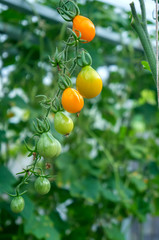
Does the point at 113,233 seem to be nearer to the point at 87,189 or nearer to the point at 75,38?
the point at 87,189

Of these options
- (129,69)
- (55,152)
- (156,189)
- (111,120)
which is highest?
(55,152)

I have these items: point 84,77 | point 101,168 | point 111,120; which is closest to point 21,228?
point 101,168

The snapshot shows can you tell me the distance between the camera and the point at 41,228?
101 centimetres

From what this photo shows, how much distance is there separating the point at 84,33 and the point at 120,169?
125 centimetres

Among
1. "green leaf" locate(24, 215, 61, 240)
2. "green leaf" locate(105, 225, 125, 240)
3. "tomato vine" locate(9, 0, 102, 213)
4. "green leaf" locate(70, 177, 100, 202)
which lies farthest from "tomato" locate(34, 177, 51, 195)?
"green leaf" locate(105, 225, 125, 240)

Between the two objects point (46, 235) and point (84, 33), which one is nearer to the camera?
point (84, 33)

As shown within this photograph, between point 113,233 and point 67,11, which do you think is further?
point 113,233

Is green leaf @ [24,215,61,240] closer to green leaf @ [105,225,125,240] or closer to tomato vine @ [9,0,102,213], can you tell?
green leaf @ [105,225,125,240]

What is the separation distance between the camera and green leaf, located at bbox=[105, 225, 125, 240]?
133cm

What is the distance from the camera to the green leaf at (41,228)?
98cm

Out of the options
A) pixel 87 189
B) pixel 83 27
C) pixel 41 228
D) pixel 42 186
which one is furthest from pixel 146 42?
pixel 87 189

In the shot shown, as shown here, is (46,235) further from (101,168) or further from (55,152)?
(55,152)

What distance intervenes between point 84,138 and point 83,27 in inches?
38.6

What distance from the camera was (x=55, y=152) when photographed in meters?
0.35
